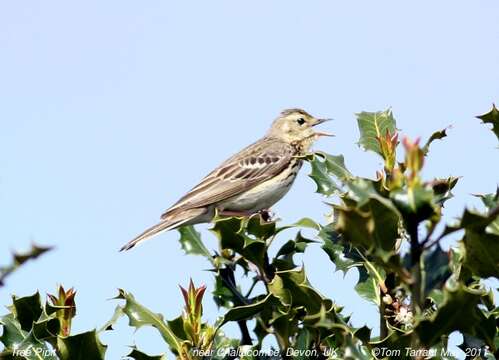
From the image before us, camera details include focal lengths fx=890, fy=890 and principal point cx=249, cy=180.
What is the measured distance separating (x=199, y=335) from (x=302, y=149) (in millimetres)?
8668

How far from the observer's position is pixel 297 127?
45.2ft

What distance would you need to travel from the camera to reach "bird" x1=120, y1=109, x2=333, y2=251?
11.1 meters

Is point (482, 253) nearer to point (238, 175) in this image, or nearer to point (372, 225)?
point (372, 225)

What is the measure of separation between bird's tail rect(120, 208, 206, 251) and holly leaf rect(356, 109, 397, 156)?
14.5 ft

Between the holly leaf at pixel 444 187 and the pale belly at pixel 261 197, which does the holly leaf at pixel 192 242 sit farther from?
the pale belly at pixel 261 197

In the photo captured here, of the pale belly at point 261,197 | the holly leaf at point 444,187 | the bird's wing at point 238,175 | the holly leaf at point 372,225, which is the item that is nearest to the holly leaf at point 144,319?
the holly leaf at point 444,187

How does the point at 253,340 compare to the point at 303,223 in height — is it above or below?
below

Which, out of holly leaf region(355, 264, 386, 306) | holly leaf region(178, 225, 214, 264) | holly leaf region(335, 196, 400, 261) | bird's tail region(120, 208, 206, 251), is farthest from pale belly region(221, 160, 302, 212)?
holly leaf region(335, 196, 400, 261)

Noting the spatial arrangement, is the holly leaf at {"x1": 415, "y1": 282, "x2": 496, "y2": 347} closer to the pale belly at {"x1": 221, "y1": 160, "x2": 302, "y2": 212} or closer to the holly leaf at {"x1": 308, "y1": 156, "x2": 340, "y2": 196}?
the holly leaf at {"x1": 308, "y1": 156, "x2": 340, "y2": 196}

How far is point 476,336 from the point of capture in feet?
13.9

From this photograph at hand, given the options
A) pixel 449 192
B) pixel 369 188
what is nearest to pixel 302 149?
pixel 449 192

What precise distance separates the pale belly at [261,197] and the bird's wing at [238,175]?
79mm

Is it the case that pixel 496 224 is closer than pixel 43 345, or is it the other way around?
pixel 496 224

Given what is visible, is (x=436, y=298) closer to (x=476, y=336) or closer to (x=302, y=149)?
(x=476, y=336)
